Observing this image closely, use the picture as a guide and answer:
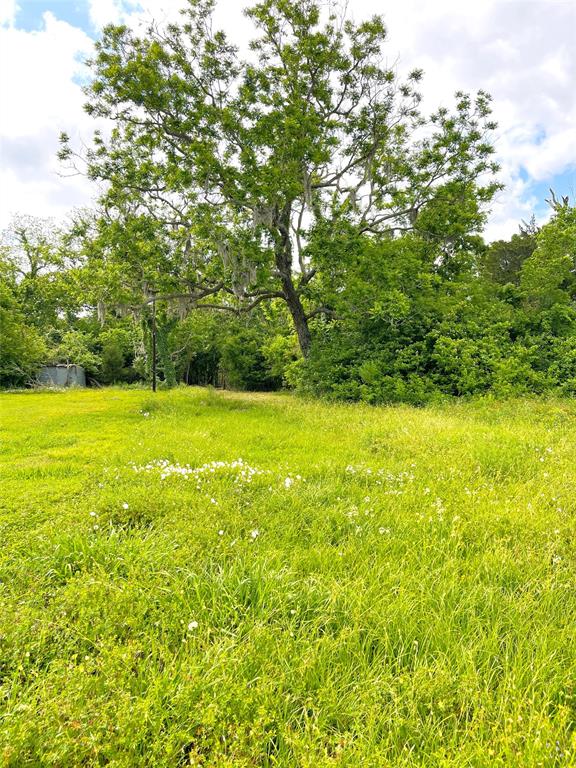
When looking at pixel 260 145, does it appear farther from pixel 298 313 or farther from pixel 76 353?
pixel 76 353

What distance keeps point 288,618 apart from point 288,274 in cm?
1252

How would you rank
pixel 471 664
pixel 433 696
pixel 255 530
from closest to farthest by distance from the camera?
pixel 433 696, pixel 471 664, pixel 255 530

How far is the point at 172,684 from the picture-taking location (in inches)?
67.3

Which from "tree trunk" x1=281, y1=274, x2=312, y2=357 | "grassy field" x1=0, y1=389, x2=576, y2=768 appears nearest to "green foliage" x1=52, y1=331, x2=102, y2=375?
"tree trunk" x1=281, y1=274, x2=312, y2=357

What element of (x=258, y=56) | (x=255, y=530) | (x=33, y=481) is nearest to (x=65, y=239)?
(x=258, y=56)

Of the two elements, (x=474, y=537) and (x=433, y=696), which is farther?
(x=474, y=537)

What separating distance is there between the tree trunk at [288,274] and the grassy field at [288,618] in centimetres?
989

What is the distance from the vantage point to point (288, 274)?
13.6 meters

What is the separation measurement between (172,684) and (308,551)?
133cm

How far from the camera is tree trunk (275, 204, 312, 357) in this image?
12.6 metres

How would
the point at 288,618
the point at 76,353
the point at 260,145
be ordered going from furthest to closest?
the point at 76,353, the point at 260,145, the point at 288,618

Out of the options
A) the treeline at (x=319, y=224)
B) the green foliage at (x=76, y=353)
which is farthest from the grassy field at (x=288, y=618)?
the green foliage at (x=76, y=353)

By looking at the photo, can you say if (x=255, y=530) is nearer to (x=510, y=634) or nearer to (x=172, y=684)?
(x=172, y=684)

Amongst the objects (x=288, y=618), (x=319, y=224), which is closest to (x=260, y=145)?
(x=319, y=224)
